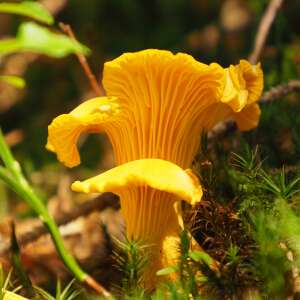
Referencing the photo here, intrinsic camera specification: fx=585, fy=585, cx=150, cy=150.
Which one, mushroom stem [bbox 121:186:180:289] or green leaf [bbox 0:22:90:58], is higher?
green leaf [bbox 0:22:90:58]

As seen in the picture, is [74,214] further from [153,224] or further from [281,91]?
[281,91]

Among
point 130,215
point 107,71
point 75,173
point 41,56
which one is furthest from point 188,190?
point 41,56

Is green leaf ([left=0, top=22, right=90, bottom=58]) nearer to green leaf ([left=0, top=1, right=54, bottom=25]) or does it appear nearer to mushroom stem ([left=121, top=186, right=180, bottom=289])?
green leaf ([left=0, top=1, right=54, bottom=25])

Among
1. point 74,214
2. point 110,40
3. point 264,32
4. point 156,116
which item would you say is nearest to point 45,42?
point 156,116

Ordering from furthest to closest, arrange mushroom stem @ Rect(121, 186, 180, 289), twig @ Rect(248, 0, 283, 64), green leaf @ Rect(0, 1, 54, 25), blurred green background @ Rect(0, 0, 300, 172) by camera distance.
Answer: blurred green background @ Rect(0, 0, 300, 172)
twig @ Rect(248, 0, 283, 64)
mushroom stem @ Rect(121, 186, 180, 289)
green leaf @ Rect(0, 1, 54, 25)

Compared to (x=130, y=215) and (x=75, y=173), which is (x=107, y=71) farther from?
(x=75, y=173)

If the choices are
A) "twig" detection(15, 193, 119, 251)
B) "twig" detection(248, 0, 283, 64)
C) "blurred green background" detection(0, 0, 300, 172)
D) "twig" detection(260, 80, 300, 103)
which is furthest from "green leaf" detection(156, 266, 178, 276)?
"blurred green background" detection(0, 0, 300, 172)
